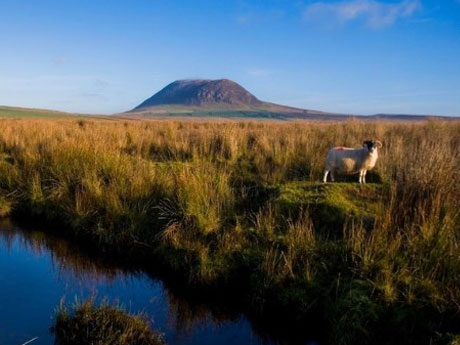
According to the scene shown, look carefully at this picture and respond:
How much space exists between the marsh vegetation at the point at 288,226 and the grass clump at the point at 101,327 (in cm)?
135

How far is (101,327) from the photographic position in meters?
4.50

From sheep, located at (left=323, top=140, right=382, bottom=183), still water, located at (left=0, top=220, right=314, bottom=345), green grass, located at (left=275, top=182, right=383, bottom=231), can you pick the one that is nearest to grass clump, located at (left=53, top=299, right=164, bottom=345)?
still water, located at (left=0, top=220, right=314, bottom=345)

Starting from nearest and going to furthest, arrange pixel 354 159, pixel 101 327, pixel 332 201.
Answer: pixel 101 327, pixel 332 201, pixel 354 159

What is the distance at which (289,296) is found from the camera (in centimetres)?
516

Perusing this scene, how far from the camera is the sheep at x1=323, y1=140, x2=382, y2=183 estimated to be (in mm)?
8008

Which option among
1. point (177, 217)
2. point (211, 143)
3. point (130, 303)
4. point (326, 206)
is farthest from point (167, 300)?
point (211, 143)

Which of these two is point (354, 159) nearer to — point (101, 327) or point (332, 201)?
point (332, 201)

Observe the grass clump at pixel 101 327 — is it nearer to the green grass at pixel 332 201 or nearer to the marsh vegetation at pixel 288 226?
the marsh vegetation at pixel 288 226

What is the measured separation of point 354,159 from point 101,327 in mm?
5511

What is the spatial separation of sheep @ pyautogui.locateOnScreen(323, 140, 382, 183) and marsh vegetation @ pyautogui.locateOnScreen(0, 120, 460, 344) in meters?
0.51

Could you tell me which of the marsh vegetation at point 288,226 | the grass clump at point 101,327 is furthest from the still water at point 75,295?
the marsh vegetation at point 288,226

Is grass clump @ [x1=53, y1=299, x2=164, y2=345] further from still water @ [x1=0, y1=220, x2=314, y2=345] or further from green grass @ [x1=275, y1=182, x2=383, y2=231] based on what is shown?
green grass @ [x1=275, y1=182, x2=383, y2=231]

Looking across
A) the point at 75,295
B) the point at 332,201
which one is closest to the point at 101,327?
the point at 75,295

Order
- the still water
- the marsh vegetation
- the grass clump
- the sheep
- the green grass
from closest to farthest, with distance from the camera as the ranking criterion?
the grass clump → the marsh vegetation → the still water → the green grass → the sheep
